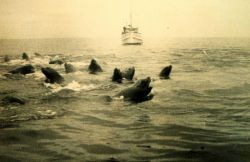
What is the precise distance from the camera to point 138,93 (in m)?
9.12

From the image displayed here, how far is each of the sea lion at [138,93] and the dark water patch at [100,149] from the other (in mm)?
3374

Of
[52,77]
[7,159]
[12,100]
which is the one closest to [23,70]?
[52,77]

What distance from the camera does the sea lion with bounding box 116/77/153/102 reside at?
8930 mm

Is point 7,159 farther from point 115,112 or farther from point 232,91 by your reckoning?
point 232,91

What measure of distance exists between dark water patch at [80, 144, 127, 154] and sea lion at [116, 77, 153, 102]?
3374mm

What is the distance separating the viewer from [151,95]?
9.55 meters

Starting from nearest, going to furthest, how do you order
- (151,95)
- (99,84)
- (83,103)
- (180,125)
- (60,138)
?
(60,138) → (180,125) → (83,103) → (151,95) → (99,84)

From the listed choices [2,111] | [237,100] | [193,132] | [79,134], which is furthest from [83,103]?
[237,100]

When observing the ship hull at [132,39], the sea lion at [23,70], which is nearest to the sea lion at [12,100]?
the sea lion at [23,70]

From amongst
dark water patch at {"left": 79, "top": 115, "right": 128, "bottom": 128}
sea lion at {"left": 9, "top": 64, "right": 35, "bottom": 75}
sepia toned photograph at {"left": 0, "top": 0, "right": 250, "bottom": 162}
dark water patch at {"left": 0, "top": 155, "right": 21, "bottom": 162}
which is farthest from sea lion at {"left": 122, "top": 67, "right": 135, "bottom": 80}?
dark water patch at {"left": 0, "top": 155, "right": 21, "bottom": 162}

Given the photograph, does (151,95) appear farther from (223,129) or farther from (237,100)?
(223,129)

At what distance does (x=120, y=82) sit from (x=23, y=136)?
5984mm

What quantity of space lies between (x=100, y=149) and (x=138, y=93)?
3.90 meters

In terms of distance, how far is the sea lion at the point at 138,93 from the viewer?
29.3 ft
